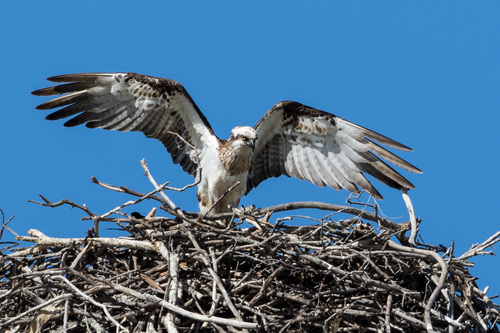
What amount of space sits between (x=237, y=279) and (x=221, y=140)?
111 inches

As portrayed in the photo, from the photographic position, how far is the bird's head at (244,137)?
877cm

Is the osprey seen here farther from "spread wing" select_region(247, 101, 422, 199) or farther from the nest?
the nest

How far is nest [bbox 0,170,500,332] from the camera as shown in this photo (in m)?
6.15

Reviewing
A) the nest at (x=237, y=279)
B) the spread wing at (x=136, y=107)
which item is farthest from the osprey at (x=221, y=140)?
the nest at (x=237, y=279)

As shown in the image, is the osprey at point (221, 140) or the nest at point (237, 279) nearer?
the nest at point (237, 279)

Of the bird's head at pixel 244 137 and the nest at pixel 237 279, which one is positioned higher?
the bird's head at pixel 244 137

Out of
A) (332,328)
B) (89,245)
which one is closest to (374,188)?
(332,328)

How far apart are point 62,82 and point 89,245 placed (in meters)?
2.66

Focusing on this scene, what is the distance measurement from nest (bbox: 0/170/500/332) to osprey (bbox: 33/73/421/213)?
5.67 ft

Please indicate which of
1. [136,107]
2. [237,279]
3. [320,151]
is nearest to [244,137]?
[320,151]

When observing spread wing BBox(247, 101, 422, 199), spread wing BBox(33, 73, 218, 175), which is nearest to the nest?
spread wing BBox(247, 101, 422, 199)

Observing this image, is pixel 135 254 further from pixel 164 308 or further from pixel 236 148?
pixel 236 148

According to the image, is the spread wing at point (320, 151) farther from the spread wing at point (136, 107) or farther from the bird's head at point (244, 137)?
the spread wing at point (136, 107)

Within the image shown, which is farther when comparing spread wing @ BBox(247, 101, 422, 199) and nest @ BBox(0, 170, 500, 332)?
spread wing @ BBox(247, 101, 422, 199)
